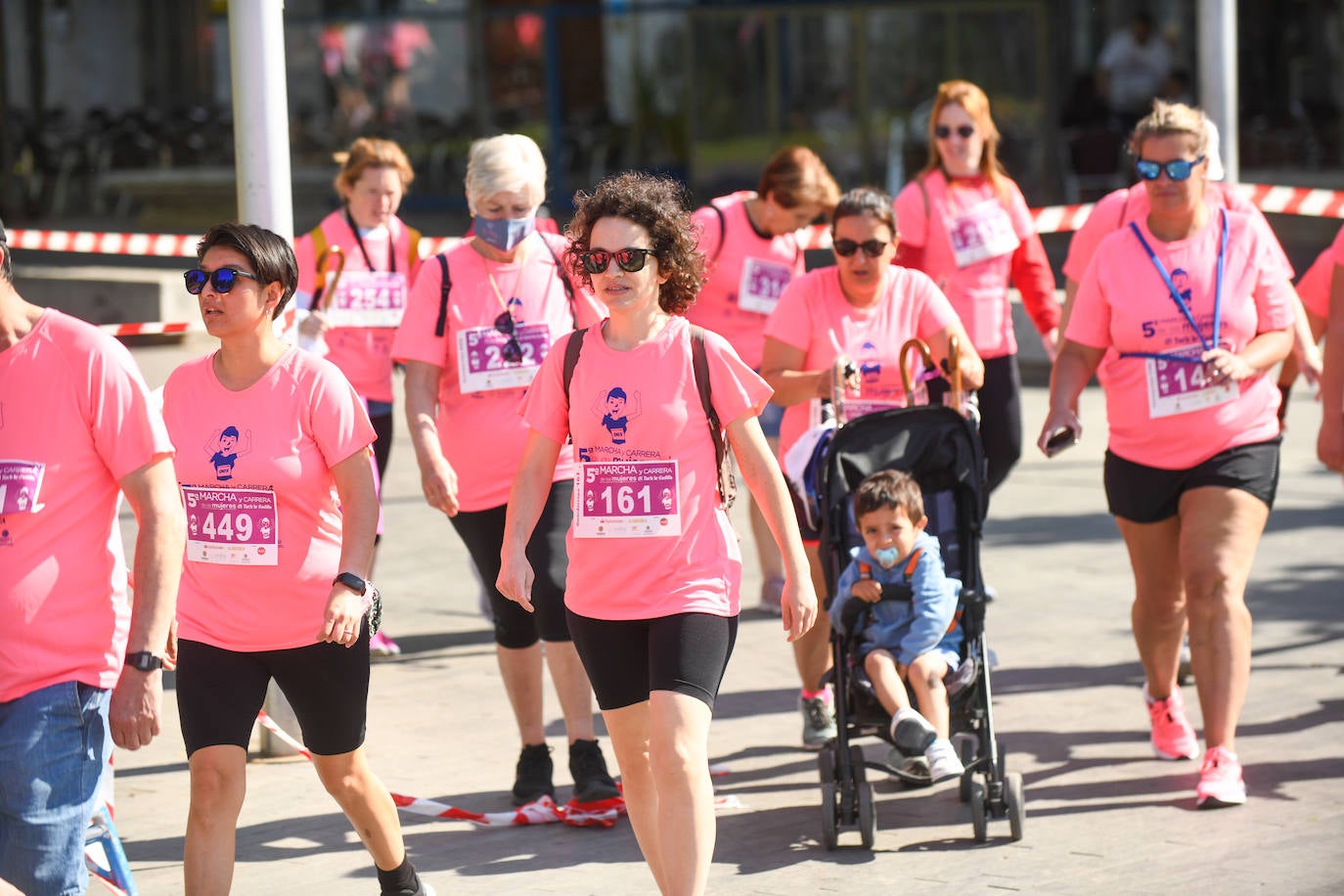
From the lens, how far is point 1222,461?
6.09 meters

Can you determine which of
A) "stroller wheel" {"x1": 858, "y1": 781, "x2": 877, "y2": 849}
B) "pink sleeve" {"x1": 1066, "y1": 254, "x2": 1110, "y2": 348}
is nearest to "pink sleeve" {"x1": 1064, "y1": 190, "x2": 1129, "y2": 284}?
"pink sleeve" {"x1": 1066, "y1": 254, "x2": 1110, "y2": 348}

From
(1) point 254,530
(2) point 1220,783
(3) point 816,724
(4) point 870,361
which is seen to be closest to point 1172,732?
(2) point 1220,783

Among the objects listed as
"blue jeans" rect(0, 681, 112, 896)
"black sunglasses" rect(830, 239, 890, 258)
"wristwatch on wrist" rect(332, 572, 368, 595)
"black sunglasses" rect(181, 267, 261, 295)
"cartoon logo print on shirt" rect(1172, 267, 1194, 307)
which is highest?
"black sunglasses" rect(830, 239, 890, 258)

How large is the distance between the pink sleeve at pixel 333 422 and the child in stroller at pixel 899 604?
1676 mm

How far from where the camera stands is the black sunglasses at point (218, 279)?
4.67 m

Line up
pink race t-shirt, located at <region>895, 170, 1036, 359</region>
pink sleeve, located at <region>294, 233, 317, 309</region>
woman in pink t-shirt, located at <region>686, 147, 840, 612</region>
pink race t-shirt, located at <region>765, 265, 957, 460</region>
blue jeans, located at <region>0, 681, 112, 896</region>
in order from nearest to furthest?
blue jeans, located at <region>0, 681, 112, 896</region>
pink race t-shirt, located at <region>765, 265, 957, 460</region>
woman in pink t-shirt, located at <region>686, 147, 840, 612</region>
pink race t-shirt, located at <region>895, 170, 1036, 359</region>
pink sleeve, located at <region>294, 233, 317, 309</region>

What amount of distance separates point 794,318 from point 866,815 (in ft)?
5.41

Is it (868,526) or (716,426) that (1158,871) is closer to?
(868,526)

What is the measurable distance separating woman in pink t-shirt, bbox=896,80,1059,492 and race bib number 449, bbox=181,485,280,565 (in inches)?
142

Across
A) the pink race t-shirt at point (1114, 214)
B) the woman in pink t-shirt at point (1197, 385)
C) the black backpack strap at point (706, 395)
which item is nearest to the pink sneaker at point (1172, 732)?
the woman in pink t-shirt at point (1197, 385)

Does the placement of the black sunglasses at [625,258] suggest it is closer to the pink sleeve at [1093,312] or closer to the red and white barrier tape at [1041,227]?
the pink sleeve at [1093,312]

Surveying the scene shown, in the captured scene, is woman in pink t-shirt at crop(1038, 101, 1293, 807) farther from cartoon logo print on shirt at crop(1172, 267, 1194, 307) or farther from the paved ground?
the paved ground

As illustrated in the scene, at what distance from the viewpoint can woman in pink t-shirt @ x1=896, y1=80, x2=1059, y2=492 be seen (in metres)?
7.74

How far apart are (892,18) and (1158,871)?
1766 cm
